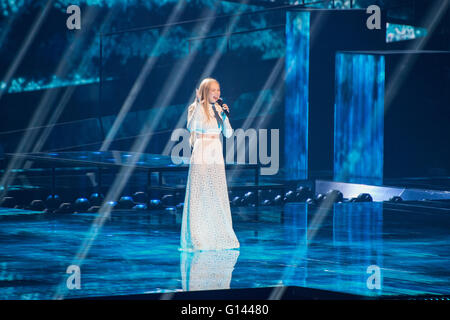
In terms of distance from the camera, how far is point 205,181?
24.0ft

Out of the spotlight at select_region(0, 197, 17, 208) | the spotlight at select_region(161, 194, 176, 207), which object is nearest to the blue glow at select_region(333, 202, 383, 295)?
the spotlight at select_region(161, 194, 176, 207)

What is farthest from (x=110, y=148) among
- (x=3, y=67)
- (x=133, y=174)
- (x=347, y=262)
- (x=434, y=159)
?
(x=347, y=262)

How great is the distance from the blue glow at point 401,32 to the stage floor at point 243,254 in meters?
7.77

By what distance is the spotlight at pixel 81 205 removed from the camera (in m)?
11.3

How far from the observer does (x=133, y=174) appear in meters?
15.2

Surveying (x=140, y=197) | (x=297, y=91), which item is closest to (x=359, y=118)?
(x=297, y=91)

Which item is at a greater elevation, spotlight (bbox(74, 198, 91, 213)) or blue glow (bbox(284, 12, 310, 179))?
blue glow (bbox(284, 12, 310, 179))

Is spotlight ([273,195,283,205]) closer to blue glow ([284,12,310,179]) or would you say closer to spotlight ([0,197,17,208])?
blue glow ([284,12,310,179])

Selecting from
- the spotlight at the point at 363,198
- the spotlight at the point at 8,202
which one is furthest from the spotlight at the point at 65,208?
the spotlight at the point at 363,198

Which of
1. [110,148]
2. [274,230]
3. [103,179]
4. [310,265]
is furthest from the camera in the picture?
[110,148]

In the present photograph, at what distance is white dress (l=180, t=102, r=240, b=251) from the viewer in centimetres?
729

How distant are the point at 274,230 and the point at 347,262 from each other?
1857 mm

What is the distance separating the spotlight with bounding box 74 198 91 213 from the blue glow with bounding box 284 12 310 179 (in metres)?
3.66
